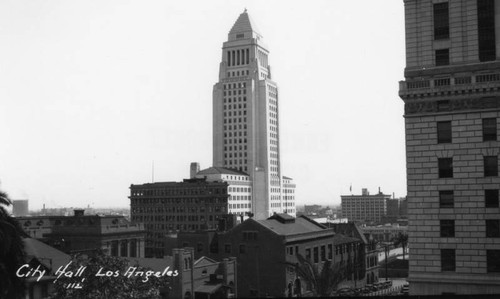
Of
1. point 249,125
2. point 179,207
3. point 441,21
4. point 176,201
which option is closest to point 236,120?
point 249,125

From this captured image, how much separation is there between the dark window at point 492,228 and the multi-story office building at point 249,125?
147 m

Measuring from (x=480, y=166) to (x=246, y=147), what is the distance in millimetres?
149828

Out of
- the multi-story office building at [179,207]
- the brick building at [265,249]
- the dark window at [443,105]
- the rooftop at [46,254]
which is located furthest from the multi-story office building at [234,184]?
the dark window at [443,105]

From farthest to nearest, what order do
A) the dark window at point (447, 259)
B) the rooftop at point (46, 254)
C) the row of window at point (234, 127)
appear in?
the row of window at point (234, 127), the rooftop at point (46, 254), the dark window at point (447, 259)

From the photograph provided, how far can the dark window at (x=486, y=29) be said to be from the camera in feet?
131

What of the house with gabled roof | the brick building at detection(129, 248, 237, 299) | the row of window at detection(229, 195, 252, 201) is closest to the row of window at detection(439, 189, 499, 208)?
the brick building at detection(129, 248, 237, 299)

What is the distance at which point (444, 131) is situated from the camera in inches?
1581

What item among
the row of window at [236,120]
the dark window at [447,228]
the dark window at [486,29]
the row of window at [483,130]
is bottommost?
the dark window at [447,228]

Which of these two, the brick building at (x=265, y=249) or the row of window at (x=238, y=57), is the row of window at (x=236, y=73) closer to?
the row of window at (x=238, y=57)

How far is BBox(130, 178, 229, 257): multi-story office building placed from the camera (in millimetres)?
152125

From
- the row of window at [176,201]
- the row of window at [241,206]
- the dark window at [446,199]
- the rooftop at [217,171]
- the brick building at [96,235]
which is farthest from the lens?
the row of window at [241,206]

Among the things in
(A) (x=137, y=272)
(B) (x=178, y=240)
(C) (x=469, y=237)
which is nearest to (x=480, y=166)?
(C) (x=469, y=237)

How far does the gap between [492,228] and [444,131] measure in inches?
286

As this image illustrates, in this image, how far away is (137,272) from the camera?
4019 centimetres
